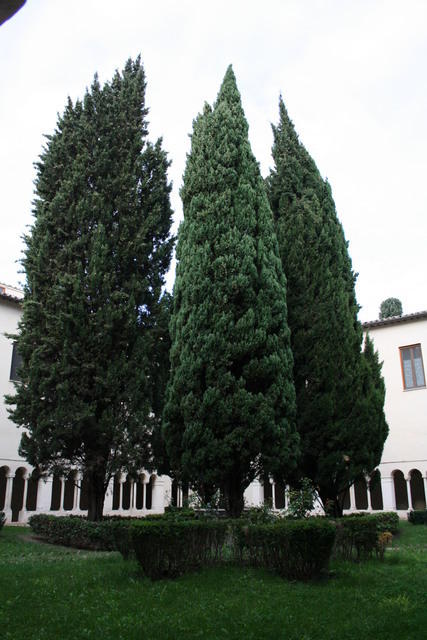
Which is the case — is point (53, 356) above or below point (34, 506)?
above

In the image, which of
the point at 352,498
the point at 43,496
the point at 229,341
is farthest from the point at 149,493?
the point at 229,341

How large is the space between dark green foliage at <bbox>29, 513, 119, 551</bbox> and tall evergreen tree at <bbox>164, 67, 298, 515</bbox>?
2.14 meters

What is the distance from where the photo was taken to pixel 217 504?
1348 cm

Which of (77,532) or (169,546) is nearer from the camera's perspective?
(169,546)

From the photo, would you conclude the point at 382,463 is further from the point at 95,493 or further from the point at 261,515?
the point at 95,493

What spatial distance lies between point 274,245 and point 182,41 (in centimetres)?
653

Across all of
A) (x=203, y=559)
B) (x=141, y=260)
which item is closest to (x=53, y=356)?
(x=141, y=260)

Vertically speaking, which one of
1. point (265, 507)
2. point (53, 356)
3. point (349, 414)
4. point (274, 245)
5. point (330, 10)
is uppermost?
point (330, 10)

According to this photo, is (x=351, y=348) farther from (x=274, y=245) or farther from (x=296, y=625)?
(x=296, y=625)

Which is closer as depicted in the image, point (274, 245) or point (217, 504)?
point (217, 504)

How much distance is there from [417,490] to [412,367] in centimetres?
463

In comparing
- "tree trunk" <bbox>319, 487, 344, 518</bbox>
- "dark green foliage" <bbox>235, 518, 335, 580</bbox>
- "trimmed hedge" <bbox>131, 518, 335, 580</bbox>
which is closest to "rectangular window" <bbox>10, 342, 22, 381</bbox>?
"tree trunk" <bbox>319, 487, 344, 518</bbox>

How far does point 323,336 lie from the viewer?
15.9 meters

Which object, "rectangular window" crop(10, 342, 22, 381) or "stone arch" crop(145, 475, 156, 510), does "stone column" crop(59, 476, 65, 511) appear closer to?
"rectangular window" crop(10, 342, 22, 381)
